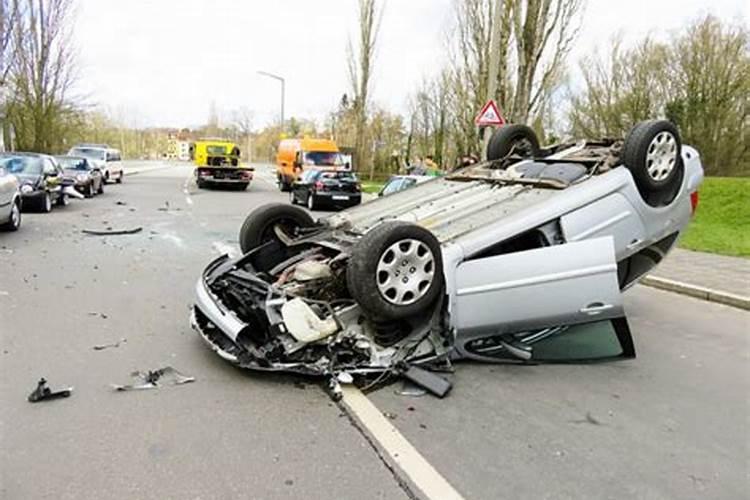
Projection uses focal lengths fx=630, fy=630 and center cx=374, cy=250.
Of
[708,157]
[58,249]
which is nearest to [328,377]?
[58,249]

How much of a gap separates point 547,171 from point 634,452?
291 centimetres

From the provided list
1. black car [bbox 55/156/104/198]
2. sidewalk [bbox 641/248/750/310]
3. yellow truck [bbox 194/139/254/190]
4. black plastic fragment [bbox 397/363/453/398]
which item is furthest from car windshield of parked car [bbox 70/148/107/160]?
black plastic fragment [bbox 397/363/453/398]

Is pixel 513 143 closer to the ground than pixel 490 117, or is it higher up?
closer to the ground

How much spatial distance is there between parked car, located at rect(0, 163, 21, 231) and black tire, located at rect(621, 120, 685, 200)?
10.5 m

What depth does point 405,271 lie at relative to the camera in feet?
14.5

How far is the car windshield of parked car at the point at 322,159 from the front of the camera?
28.7 metres

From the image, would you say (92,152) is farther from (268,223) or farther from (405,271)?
(405,271)

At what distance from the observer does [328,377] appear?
14.3 ft

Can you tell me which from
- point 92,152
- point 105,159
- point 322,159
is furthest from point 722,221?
point 92,152

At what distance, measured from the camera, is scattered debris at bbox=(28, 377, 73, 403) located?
3.92 meters

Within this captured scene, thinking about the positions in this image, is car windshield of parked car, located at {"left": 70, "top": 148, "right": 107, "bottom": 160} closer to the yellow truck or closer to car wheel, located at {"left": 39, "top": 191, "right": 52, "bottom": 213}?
the yellow truck

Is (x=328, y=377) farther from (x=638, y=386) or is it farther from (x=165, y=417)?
(x=638, y=386)

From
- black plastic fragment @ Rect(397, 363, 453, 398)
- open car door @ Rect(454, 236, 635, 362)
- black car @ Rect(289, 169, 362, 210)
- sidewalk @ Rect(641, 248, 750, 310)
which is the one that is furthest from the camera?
black car @ Rect(289, 169, 362, 210)

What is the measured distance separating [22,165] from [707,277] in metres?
15.1
